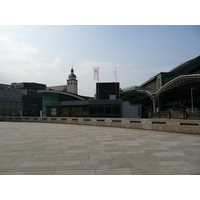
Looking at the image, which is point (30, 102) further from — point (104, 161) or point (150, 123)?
point (104, 161)

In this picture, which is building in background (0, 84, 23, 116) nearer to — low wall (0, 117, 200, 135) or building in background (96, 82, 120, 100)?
building in background (96, 82, 120, 100)

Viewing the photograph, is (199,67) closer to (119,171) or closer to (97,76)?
(97,76)

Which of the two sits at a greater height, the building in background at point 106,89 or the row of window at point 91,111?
the building in background at point 106,89

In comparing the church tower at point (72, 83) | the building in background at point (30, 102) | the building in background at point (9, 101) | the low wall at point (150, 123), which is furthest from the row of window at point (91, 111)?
the church tower at point (72, 83)

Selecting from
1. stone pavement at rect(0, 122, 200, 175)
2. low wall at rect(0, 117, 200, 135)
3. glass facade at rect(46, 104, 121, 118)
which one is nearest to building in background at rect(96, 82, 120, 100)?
glass facade at rect(46, 104, 121, 118)

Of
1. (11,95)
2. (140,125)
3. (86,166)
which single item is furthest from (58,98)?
(11,95)

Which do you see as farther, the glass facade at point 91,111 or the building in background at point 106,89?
the building in background at point 106,89

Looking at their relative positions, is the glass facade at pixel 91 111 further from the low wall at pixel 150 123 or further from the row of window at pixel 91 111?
the low wall at pixel 150 123

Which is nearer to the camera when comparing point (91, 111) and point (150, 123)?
point (150, 123)

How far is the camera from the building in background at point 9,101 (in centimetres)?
10119

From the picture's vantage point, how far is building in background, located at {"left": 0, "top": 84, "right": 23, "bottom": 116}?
10119cm

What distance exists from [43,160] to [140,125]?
11.2 meters

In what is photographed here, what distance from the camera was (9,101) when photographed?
10500 cm

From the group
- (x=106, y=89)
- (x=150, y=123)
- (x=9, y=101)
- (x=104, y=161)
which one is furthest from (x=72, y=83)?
(x=104, y=161)
